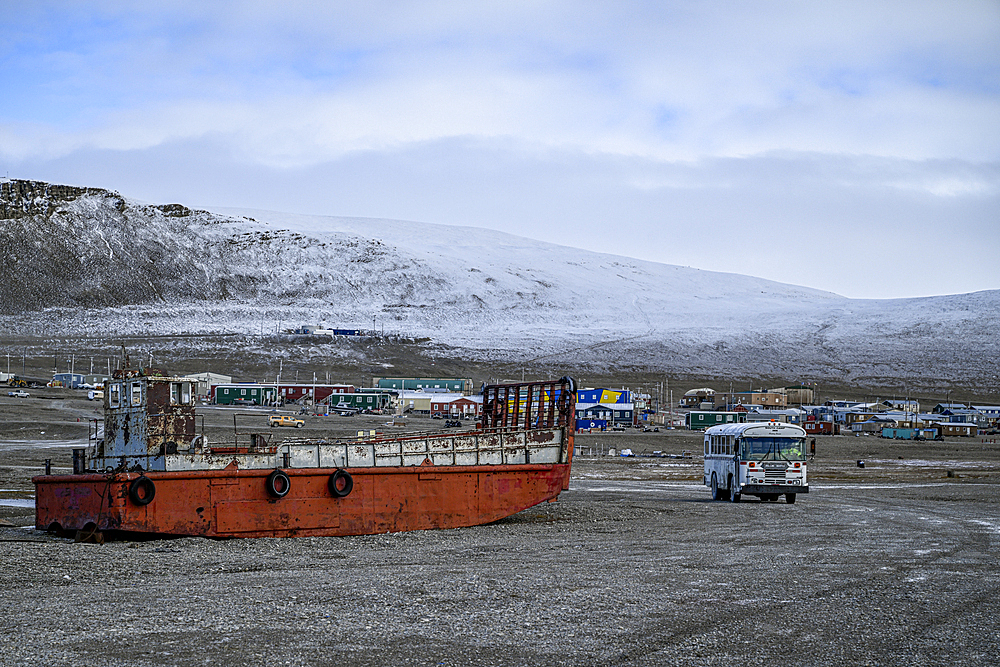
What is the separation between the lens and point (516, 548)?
63.4ft

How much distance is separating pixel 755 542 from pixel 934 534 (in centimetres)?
449

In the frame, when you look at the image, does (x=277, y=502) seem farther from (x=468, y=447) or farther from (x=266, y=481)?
(x=468, y=447)

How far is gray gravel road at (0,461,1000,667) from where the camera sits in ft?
35.2

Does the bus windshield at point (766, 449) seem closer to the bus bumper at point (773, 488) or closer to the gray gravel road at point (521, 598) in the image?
the bus bumper at point (773, 488)

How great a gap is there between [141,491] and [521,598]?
9416 millimetres

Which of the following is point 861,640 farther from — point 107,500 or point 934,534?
point 107,500

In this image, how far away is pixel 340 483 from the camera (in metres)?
21.7

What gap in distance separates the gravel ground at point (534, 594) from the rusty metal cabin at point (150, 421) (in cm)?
206

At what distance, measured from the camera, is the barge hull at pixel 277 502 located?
20.0 metres

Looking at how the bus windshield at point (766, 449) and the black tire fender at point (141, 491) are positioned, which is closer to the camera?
the black tire fender at point (141, 491)

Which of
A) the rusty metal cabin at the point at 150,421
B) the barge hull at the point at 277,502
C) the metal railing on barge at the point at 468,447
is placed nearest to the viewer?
the barge hull at the point at 277,502

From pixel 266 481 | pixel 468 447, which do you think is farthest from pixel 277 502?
pixel 468 447

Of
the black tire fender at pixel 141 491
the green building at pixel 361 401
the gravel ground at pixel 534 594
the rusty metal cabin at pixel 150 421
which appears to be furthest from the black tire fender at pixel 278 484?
the green building at pixel 361 401

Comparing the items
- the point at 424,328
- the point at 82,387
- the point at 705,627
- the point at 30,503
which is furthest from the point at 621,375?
the point at 705,627
